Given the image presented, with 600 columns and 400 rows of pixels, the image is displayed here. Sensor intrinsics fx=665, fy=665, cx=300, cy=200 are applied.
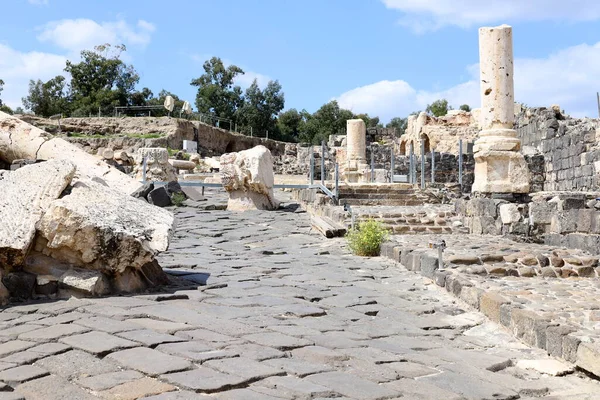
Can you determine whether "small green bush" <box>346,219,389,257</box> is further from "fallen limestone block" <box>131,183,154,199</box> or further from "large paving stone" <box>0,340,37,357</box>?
"fallen limestone block" <box>131,183,154,199</box>

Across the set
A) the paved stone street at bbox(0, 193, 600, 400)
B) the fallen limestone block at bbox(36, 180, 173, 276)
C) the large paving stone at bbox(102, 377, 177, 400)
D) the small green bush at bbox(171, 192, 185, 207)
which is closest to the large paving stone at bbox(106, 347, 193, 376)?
the paved stone street at bbox(0, 193, 600, 400)

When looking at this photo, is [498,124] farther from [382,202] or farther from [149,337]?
[149,337]

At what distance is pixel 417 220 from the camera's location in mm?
12133

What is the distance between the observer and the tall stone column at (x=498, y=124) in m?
11.6

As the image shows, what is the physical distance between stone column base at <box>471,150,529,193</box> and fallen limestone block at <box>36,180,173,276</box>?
23.7 ft

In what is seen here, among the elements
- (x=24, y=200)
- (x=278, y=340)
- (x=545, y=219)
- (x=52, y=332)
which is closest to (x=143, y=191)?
(x=545, y=219)

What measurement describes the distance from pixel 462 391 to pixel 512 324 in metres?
1.68

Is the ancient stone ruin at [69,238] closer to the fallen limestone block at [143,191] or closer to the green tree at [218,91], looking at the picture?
the fallen limestone block at [143,191]

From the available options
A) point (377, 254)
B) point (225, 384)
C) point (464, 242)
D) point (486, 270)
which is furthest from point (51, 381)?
point (464, 242)

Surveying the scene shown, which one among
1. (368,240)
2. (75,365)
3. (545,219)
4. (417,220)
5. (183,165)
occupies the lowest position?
(75,365)

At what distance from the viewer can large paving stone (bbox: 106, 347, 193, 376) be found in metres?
3.56

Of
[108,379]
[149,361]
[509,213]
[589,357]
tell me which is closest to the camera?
[108,379]

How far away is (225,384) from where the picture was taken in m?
3.40

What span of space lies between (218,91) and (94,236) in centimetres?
5140
